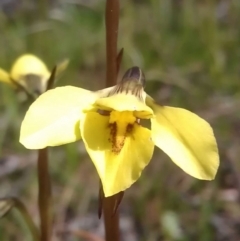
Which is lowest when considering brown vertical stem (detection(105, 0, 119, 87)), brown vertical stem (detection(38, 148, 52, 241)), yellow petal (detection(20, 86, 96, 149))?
brown vertical stem (detection(38, 148, 52, 241))

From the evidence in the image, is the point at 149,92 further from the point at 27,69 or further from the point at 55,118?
the point at 55,118

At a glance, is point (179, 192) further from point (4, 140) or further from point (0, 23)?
point (0, 23)

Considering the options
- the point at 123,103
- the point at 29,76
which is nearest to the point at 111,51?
the point at 123,103

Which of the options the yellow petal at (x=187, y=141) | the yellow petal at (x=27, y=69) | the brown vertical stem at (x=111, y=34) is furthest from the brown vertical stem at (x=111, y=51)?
the yellow petal at (x=27, y=69)

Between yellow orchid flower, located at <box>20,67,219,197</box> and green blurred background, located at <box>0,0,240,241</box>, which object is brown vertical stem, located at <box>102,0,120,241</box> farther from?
green blurred background, located at <box>0,0,240,241</box>

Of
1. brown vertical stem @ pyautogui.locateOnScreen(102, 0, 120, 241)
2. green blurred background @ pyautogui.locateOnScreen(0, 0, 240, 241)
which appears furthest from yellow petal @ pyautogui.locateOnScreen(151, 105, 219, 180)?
green blurred background @ pyautogui.locateOnScreen(0, 0, 240, 241)
